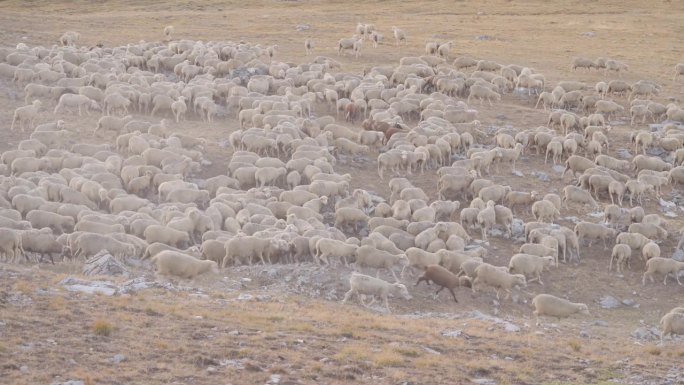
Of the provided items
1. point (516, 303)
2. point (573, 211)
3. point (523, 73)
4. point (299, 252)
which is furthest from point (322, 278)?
point (523, 73)

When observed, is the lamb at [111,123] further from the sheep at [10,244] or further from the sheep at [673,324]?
the sheep at [673,324]

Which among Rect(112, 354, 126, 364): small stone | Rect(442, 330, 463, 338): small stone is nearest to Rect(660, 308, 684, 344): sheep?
Rect(442, 330, 463, 338): small stone

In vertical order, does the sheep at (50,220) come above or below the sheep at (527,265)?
above

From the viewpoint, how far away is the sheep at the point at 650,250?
67.8ft

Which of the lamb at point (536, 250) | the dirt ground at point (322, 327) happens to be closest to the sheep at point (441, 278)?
the dirt ground at point (322, 327)

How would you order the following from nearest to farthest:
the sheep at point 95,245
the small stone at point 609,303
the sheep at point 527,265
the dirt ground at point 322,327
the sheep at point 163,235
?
the dirt ground at point 322,327, the sheep at point 95,245, the sheep at point 163,235, the small stone at point 609,303, the sheep at point 527,265

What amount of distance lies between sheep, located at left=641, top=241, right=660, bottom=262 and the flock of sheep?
0.16ft

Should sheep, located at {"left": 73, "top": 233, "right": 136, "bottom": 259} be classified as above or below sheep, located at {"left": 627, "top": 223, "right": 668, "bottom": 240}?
above

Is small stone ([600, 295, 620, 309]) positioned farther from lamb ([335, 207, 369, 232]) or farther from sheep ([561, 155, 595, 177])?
sheep ([561, 155, 595, 177])

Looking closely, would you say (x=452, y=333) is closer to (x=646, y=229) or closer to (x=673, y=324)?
(x=673, y=324)

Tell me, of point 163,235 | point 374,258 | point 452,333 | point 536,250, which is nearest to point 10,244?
point 163,235

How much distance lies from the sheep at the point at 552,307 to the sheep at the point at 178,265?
623 centimetres

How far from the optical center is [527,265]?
19391 millimetres

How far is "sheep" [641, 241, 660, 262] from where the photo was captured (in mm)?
20656
